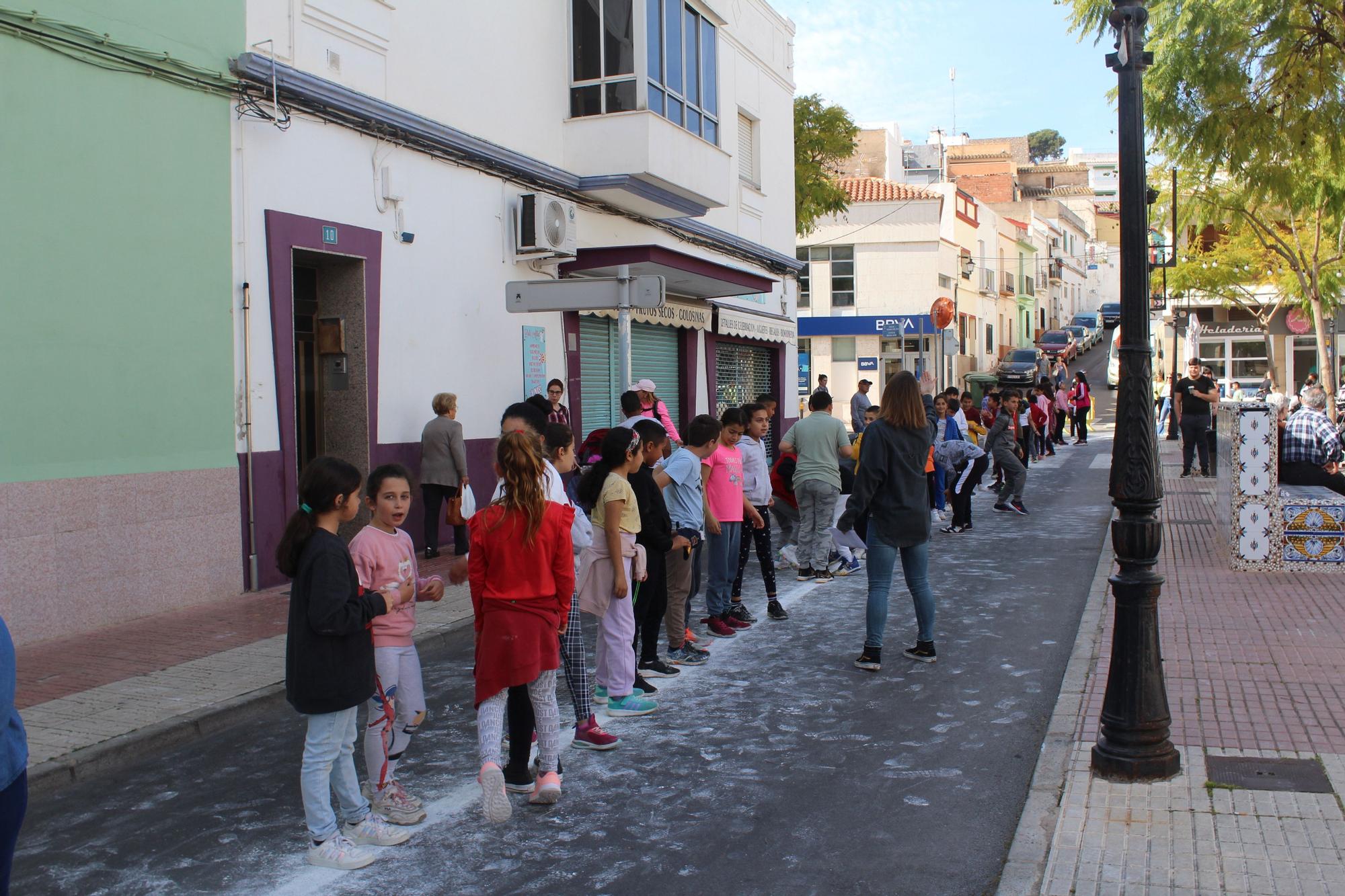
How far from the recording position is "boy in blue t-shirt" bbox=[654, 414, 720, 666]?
7.11 metres

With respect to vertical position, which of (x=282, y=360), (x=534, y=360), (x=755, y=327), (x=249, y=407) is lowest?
(x=249, y=407)

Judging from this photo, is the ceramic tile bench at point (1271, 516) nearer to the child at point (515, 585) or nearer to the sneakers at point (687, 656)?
the sneakers at point (687, 656)

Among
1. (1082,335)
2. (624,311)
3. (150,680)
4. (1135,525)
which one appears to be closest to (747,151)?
(624,311)

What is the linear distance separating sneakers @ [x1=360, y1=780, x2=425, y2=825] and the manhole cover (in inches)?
129

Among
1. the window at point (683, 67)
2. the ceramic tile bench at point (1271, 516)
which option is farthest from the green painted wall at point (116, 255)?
the ceramic tile bench at point (1271, 516)

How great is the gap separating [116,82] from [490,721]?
630cm

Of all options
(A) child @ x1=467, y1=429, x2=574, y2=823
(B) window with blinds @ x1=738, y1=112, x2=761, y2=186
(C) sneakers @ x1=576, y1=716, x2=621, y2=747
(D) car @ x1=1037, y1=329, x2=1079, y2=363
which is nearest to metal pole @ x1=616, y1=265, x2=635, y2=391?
(C) sneakers @ x1=576, y1=716, x2=621, y2=747

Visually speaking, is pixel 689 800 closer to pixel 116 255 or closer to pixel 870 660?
pixel 870 660

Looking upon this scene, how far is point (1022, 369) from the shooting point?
47875mm

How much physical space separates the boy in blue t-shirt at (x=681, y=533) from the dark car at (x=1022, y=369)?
41.6m

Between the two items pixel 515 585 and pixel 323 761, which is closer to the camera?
pixel 323 761

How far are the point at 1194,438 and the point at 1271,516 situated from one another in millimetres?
9586

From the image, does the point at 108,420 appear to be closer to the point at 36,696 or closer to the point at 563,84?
the point at 36,696

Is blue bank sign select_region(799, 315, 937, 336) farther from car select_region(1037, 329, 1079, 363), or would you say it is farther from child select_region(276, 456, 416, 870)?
child select_region(276, 456, 416, 870)
